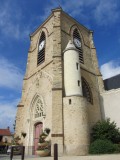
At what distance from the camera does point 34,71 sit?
22547 mm

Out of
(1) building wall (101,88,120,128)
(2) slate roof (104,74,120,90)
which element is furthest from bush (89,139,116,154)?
(2) slate roof (104,74,120,90)

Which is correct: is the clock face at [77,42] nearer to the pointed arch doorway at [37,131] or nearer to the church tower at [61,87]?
the church tower at [61,87]

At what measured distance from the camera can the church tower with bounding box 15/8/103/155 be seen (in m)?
15.0

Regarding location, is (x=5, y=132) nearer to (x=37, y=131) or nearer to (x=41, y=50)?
(x=41, y=50)

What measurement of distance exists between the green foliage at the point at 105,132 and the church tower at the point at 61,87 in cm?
84

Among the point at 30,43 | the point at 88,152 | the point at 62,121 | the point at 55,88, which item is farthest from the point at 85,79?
the point at 30,43

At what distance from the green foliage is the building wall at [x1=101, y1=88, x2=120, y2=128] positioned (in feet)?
5.30

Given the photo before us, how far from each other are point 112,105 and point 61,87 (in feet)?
21.4

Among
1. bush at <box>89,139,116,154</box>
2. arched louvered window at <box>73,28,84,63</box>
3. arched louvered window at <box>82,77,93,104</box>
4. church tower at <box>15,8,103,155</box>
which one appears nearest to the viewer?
bush at <box>89,139,116,154</box>

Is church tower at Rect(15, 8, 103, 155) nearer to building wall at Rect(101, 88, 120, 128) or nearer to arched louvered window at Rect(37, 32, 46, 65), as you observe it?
arched louvered window at Rect(37, 32, 46, 65)

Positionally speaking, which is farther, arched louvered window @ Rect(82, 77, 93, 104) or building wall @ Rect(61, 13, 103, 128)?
arched louvered window @ Rect(82, 77, 93, 104)

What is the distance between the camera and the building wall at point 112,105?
62.2 feet

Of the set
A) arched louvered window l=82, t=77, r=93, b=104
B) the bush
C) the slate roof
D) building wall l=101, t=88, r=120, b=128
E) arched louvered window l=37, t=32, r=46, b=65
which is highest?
arched louvered window l=37, t=32, r=46, b=65

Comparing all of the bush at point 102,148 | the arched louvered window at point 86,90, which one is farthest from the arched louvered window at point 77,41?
the bush at point 102,148
